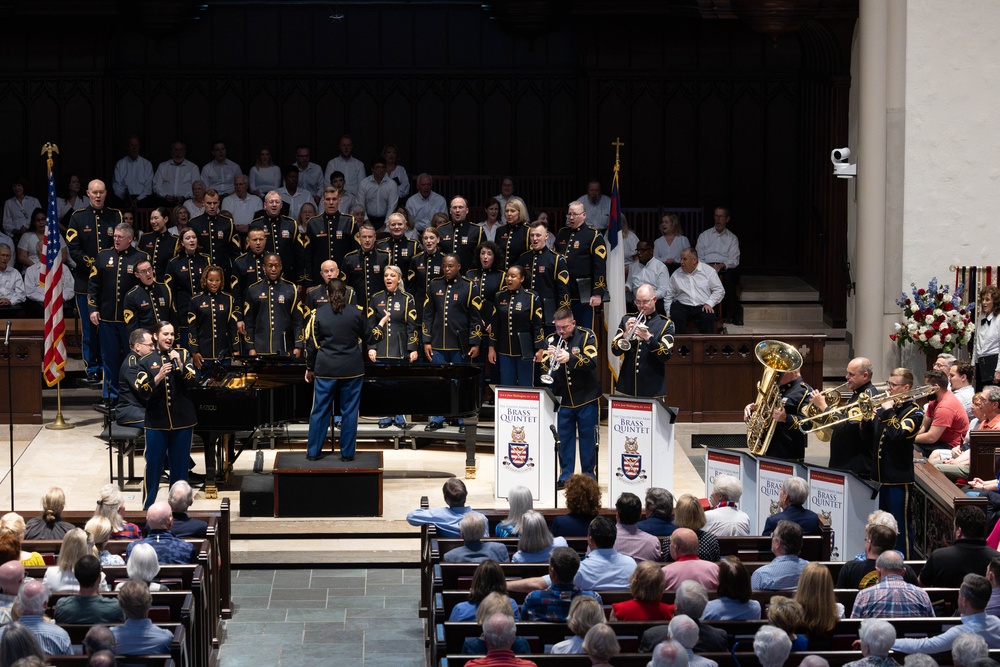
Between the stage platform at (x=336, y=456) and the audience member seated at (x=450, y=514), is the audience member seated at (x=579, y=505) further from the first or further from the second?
the stage platform at (x=336, y=456)

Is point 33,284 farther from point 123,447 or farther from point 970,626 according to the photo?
point 970,626

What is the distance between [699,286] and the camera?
16.9 m

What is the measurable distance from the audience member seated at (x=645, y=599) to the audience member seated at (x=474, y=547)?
1.33 m

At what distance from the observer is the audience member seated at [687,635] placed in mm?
7242

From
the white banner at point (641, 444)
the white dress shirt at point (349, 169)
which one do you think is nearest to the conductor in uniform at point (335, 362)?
the white banner at point (641, 444)

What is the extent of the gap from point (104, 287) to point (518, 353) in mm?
4293

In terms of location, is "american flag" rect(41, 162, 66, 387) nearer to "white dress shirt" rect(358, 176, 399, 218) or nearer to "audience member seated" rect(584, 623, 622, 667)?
"white dress shirt" rect(358, 176, 399, 218)

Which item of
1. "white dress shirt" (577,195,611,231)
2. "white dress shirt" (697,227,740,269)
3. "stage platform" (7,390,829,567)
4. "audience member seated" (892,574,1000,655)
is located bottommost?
"stage platform" (7,390,829,567)

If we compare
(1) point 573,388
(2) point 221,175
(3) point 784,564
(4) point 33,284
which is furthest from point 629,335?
(2) point 221,175

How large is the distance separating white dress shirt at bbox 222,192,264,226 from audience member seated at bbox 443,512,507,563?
9446 mm

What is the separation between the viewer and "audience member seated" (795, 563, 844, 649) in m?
7.77

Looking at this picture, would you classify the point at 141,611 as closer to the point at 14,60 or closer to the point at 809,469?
the point at 809,469

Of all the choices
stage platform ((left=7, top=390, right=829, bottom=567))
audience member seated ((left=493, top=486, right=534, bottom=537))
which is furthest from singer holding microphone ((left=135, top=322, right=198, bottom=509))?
audience member seated ((left=493, top=486, right=534, bottom=537))

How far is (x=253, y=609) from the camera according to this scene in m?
11.1
